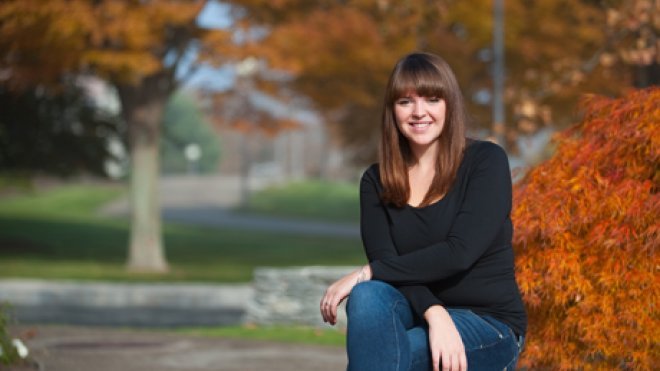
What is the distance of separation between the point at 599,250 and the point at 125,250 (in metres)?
24.2

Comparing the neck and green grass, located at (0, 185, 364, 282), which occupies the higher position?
green grass, located at (0, 185, 364, 282)

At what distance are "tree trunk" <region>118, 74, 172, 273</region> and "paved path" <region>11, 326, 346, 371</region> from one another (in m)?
11.2

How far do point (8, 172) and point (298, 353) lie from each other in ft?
69.5

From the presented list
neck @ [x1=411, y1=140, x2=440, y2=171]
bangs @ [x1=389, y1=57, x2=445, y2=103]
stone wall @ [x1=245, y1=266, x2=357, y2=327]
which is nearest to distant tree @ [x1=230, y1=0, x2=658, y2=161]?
stone wall @ [x1=245, y1=266, x2=357, y2=327]

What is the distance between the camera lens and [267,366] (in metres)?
7.96

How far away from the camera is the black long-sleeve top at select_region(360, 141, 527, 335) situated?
3.81 m

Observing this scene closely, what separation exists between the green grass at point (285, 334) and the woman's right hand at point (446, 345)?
6.03 m

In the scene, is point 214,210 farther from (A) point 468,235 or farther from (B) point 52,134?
(A) point 468,235

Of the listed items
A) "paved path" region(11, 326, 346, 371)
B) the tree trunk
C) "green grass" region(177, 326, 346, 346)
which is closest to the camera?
"paved path" region(11, 326, 346, 371)

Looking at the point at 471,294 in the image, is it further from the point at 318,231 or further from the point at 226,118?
the point at 318,231

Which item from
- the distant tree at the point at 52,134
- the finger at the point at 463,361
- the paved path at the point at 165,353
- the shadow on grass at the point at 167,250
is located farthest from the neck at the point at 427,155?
the distant tree at the point at 52,134

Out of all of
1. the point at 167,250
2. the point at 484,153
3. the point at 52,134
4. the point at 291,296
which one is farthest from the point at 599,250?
the point at 52,134

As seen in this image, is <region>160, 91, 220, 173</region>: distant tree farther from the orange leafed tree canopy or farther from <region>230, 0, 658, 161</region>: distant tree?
the orange leafed tree canopy

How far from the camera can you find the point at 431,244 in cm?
394
